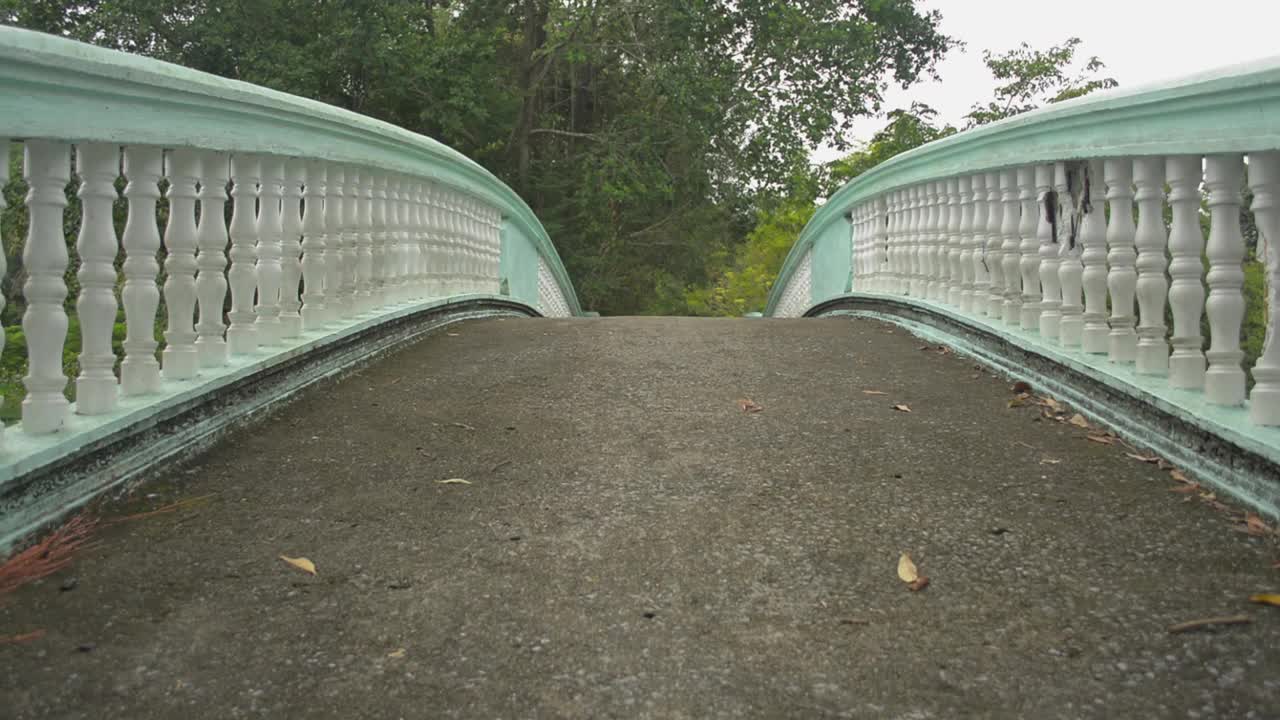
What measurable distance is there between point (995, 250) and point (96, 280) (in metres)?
3.97

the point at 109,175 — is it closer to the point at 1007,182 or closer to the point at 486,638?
the point at 486,638

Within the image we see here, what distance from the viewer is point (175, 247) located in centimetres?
349

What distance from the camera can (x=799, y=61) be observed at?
53.6ft

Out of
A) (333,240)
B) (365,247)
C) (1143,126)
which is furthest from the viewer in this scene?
(365,247)

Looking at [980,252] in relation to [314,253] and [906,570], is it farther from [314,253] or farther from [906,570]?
[314,253]

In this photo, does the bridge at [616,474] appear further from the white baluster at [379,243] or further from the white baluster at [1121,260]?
the white baluster at [379,243]

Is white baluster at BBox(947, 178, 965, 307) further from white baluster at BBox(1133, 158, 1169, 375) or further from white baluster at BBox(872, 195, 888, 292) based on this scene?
white baluster at BBox(1133, 158, 1169, 375)

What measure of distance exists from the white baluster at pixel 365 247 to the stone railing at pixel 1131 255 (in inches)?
124

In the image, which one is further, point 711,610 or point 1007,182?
point 1007,182

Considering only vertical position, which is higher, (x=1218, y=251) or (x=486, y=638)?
(x=1218, y=251)

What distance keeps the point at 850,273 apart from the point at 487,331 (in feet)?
14.1

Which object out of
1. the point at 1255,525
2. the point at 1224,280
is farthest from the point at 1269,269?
the point at 1255,525

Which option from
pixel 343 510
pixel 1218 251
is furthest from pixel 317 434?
pixel 1218 251

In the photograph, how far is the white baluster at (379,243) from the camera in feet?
17.6
